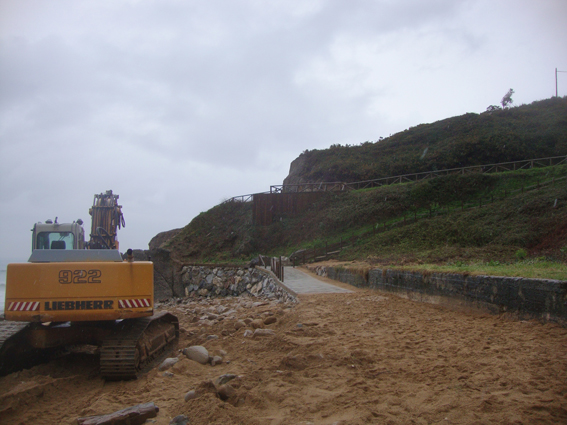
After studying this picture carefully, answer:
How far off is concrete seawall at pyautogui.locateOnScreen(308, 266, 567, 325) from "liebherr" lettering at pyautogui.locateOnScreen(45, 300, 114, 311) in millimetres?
6014

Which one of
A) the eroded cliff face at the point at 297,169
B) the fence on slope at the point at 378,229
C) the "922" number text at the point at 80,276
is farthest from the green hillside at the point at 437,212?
the "922" number text at the point at 80,276

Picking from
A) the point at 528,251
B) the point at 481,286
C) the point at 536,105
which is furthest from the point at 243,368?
the point at 536,105

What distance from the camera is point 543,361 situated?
14.3 ft

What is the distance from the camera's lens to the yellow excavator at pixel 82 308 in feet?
19.9

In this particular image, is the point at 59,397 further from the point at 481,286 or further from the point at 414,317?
the point at 481,286

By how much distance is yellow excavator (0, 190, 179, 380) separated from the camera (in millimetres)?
6066

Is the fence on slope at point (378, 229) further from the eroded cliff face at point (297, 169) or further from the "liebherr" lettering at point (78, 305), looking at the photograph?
the eroded cliff face at point (297, 169)

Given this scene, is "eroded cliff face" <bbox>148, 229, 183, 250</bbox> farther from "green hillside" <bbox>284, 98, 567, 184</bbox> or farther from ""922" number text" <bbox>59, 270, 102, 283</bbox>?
""922" number text" <bbox>59, 270, 102, 283</bbox>

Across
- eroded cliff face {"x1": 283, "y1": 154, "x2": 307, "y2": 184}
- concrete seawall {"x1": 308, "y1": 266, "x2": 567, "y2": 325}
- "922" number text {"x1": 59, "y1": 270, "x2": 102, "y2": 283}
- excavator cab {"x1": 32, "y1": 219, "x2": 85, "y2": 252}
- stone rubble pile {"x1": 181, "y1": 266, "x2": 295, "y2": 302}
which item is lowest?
stone rubble pile {"x1": 181, "y1": 266, "x2": 295, "y2": 302}

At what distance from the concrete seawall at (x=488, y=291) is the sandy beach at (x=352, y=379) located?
0.76ft

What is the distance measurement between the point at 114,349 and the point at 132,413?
2182mm

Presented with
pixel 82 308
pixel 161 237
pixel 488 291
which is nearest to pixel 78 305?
pixel 82 308

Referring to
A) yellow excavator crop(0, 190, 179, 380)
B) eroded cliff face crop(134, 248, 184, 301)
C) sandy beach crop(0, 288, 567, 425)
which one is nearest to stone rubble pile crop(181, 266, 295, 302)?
eroded cliff face crop(134, 248, 184, 301)

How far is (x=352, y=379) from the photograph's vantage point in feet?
15.4
